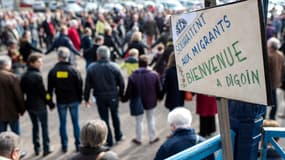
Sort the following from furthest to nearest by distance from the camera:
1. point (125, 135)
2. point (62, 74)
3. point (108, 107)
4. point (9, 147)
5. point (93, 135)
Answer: point (125, 135), point (108, 107), point (62, 74), point (93, 135), point (9, 147)

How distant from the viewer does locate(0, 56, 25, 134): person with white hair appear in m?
5.98

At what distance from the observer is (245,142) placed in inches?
103

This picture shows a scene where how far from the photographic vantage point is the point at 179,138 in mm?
3635

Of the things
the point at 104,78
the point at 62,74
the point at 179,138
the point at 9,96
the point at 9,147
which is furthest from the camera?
the point at 104,78

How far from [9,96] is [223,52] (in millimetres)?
4654

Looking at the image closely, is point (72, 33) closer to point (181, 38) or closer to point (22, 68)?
point (22, 68)

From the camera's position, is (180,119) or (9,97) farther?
(9,97)

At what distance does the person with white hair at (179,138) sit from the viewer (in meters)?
3.57

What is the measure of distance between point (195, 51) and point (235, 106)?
2.14 feet

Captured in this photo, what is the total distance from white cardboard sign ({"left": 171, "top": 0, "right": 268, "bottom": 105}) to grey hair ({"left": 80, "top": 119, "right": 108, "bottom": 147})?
4.01ft

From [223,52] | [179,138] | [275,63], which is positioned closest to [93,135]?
[179,138]

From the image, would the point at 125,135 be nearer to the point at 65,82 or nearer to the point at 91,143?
the point at 65,82

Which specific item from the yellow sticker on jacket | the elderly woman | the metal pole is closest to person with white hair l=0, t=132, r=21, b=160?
the elderly woman

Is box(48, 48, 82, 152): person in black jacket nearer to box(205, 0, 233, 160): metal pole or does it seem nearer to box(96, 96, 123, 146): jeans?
box(96, 96, 123, 146): jeans
